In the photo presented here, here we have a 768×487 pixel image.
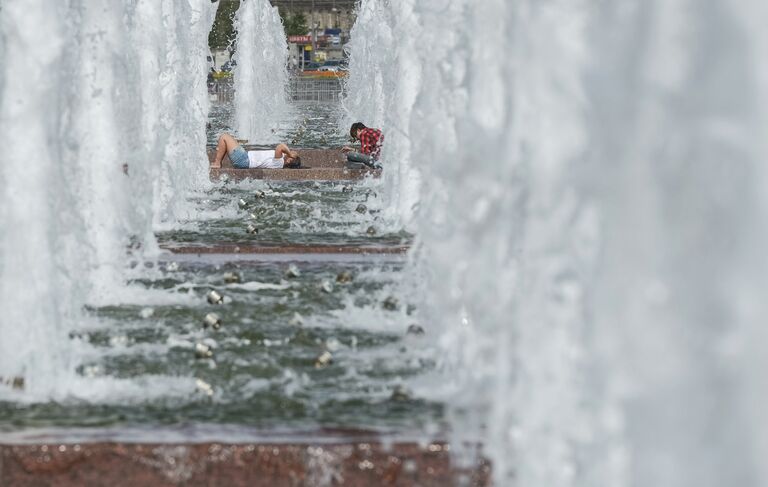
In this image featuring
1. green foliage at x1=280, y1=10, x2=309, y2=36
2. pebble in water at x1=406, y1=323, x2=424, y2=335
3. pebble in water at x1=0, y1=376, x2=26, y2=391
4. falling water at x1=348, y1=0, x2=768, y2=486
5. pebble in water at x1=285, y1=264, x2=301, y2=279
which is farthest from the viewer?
green foliage at x1=280, y1=10, x2=309, y2=36

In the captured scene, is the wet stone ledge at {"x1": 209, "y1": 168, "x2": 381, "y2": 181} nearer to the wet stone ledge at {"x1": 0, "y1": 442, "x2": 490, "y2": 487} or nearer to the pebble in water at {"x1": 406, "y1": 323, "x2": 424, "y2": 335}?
the pebble in water at {"x1": 406, "y1": 323, "x2": 424, "y2": 335}

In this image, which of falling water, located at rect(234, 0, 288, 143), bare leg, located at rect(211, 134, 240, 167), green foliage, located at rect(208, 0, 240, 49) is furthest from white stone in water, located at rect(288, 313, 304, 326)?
green foliage, located at rect(208, 0, 240, 49)

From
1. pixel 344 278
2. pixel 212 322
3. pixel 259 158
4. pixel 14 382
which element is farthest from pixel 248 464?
pixel 259 158

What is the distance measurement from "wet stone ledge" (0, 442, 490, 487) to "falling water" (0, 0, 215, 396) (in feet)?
3.20

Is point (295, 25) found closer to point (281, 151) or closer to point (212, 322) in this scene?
point (281, 151)

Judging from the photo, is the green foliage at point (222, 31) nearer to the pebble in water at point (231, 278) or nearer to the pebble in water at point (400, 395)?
the pebble in water at point (231, 278)

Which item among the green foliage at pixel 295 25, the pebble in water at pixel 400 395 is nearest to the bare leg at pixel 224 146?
the pebble in water at pixel 400 395

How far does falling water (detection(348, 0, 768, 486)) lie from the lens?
3.01 m

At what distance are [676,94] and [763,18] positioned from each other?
335 mm

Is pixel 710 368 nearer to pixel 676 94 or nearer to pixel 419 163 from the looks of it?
pixel 676 94

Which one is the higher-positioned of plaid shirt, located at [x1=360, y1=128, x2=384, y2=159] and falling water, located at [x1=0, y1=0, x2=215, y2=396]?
falling water, located at [x1=0, y1=0, x2=215, y2=396]

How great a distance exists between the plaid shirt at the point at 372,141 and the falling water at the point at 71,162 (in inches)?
91.1

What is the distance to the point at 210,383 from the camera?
5.71m

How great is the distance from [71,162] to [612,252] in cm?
500
